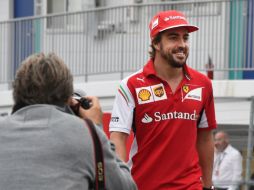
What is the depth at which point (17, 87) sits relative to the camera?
450cm

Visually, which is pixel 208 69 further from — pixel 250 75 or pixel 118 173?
pixel 118 173

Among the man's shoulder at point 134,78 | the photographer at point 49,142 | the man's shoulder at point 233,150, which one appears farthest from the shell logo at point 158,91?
the man's shoulder at point 233,150

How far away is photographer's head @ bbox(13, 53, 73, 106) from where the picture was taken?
4.43 meters

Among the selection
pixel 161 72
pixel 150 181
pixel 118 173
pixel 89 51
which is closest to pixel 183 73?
pixel 161 72

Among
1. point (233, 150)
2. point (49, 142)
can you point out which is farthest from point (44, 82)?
point (233, 150)

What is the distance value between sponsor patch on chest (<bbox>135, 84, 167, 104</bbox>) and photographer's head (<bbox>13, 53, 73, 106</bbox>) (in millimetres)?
1808

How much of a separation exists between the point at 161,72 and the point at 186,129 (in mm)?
433

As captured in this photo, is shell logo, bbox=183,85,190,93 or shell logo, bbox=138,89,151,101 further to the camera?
shell logo, bbox=183,85,190,93

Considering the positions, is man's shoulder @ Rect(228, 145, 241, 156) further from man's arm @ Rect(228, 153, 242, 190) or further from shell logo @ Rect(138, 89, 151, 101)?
shell logo @ Rect(138, 89, 151, 101)

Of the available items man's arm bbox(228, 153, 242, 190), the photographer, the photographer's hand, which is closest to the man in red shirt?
the photographer's hand

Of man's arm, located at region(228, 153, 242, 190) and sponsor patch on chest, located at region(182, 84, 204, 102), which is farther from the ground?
sponsor patch on chest, located at region(182, 84, 204, 102)

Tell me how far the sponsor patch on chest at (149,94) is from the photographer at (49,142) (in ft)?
5.75

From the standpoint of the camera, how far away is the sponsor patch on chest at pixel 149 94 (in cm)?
627

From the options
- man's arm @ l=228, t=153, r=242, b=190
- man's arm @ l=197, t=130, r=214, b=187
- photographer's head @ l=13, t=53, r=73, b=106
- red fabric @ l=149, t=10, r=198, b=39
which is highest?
red fabric @ l=149, t=10, r=198, b=39
